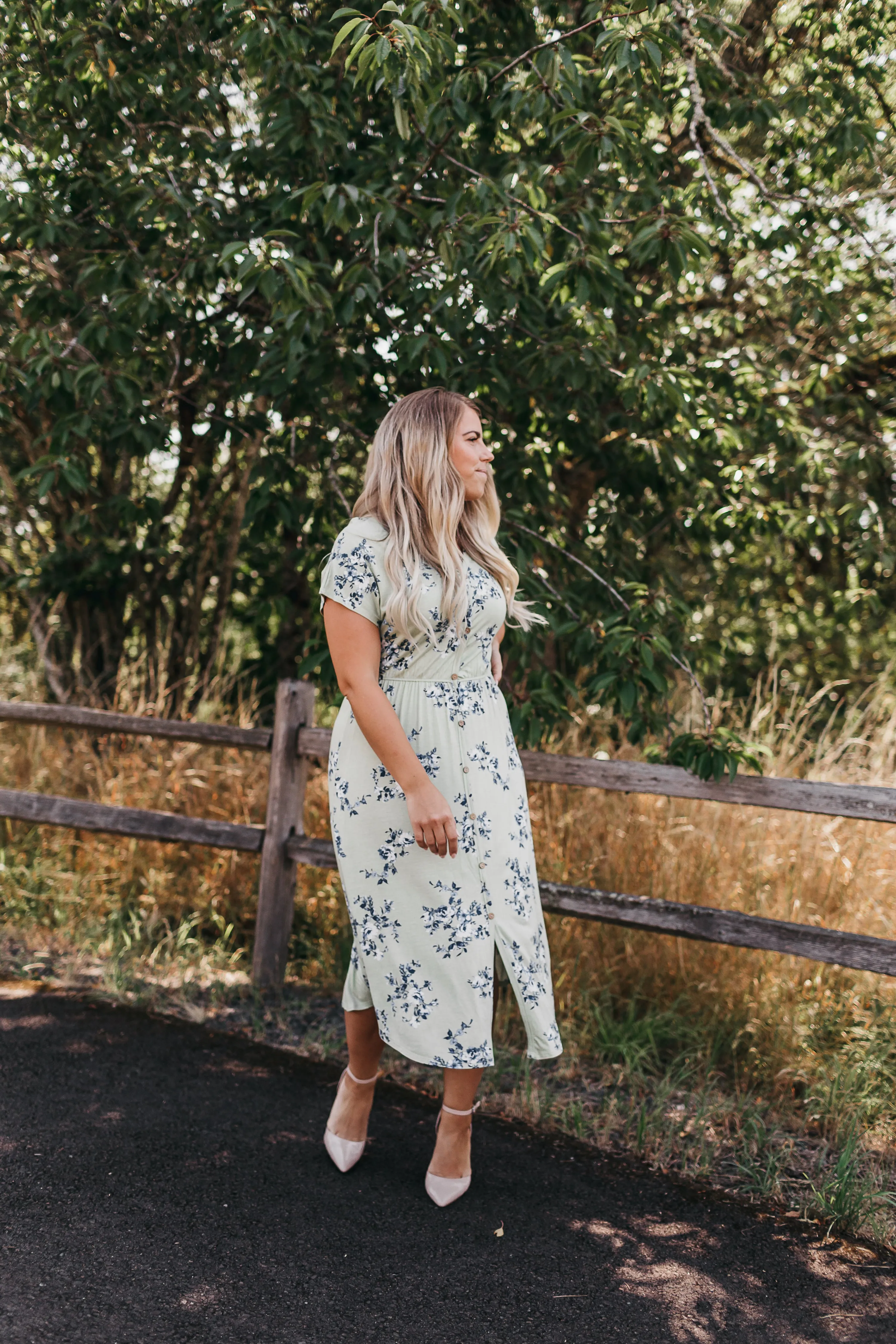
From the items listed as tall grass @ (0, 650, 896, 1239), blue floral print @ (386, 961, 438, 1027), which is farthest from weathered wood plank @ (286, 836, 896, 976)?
blue floral print @ (386, 961, 438, 1027)

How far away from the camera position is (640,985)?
12.5 feet

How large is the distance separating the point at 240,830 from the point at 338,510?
1388 mm

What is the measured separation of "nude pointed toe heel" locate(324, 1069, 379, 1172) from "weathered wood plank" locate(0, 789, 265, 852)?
1525mm

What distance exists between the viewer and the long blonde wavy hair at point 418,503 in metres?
2.41

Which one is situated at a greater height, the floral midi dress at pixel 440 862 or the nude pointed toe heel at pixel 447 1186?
the floral midi dress at pixel 440 862

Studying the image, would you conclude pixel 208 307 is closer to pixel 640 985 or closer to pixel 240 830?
pixel 240 830

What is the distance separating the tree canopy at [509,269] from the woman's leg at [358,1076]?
1.19m

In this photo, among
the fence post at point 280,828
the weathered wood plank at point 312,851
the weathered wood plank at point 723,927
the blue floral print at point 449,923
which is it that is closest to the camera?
the blue floral print at point 449,923

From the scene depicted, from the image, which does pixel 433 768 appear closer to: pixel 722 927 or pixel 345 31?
pixel 722 927

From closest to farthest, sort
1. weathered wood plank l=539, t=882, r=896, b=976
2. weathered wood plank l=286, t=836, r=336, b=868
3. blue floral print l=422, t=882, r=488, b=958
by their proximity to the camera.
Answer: blue floral print l=422, t=882, r=488, b=958, weathered wood plank l=539, t=882, r=896, b=976, weathered wood plank l=286, t=836, r=336, b=868

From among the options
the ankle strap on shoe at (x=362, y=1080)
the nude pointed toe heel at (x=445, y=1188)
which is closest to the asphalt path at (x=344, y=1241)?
the nude pointed toe heel at (x=445, y=1188)

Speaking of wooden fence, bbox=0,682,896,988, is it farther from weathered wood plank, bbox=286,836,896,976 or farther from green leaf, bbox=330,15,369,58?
green leaf, bbox=330,15,369,58

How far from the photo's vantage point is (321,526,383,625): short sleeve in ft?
7.88

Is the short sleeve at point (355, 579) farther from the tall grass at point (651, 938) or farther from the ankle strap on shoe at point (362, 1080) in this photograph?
the tall grass at point (651, 938)
